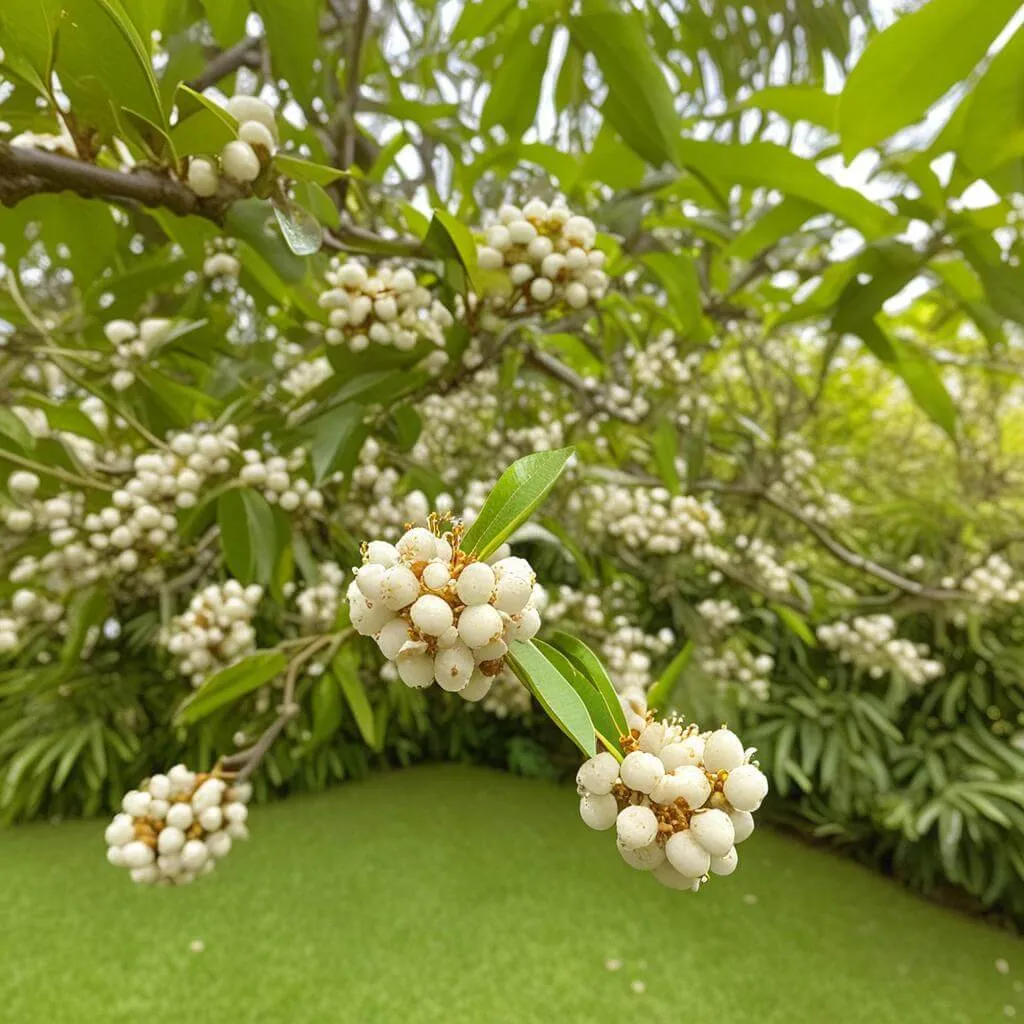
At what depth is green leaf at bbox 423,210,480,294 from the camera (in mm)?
600

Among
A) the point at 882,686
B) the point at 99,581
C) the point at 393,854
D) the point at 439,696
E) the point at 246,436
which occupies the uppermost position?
the point at 246,436

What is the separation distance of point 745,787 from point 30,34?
600mm

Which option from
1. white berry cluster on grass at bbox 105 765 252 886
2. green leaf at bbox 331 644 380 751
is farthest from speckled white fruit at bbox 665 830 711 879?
→ green leaf at bbox 331 644 380 751

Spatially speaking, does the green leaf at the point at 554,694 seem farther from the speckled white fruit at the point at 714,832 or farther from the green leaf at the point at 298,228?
the green leaf at the point at 298,228

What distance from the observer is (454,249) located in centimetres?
64

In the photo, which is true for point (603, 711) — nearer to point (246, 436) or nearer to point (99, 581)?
point (246, 436)

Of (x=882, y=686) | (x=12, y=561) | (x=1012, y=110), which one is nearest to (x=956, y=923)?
(x=882, y=686)

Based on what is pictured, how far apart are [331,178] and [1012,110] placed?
0.54 metres

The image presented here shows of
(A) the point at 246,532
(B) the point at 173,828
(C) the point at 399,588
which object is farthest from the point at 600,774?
(A) the point at 246,532

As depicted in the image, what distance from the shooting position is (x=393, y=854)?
224 centimetres

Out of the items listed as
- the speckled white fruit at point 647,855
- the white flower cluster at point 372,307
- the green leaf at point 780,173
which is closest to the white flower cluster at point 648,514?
the green leaf at point 780,173

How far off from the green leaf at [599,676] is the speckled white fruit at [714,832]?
50 mm

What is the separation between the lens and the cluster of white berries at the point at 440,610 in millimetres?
305

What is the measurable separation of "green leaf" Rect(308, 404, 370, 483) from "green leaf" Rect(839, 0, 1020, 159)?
1.70ft
